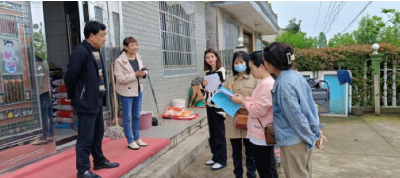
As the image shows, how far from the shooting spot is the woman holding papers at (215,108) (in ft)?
11.0

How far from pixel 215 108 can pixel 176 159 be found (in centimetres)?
88

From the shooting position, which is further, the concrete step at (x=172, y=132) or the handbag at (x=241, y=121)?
the concrete step at (x=172, y=132)

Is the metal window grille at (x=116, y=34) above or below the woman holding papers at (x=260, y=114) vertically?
above

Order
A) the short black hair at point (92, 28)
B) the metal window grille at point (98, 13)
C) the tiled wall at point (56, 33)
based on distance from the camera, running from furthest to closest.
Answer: the tiled wall at point (56, 33), the metal window grille at point (98, 13), the short black hair at point (92, 28)

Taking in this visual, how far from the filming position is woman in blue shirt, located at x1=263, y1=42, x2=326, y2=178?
5.82 ft

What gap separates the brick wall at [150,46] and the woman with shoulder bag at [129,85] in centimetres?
130

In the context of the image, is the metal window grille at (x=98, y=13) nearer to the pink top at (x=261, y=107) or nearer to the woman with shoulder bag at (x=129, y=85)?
the woman with shoulder bag at (x=129, y=85)

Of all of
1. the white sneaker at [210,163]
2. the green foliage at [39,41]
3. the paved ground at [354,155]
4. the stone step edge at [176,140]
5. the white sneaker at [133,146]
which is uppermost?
the green foliage at [39,41]

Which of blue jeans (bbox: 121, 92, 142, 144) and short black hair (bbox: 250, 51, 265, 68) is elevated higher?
short black hair (bbox: 250, 51, 265, 68)

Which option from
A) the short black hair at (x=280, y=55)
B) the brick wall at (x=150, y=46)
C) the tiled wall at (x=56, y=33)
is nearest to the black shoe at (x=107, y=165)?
the short black hair at (x=280, y=55)

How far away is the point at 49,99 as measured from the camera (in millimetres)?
3070

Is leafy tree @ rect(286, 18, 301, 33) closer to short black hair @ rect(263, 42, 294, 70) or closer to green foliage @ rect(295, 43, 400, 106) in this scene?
green foliage @ rect(295, 43, 400, 106)

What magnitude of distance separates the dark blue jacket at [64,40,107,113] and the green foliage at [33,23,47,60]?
953 mm

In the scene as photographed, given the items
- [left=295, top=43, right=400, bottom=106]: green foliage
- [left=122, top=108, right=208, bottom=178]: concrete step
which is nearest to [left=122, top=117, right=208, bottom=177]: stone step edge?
[left=122, top=108, right=208, bottom=178]: concrete step
